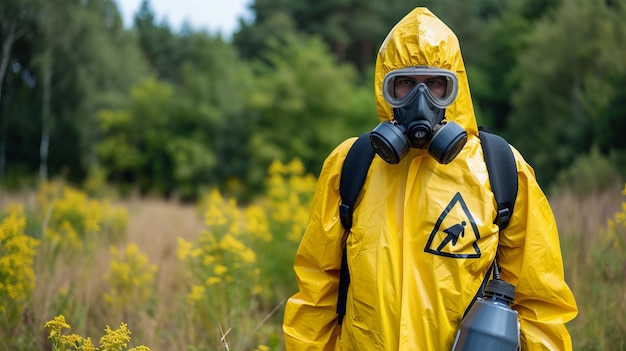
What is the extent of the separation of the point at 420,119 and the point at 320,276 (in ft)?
2.18

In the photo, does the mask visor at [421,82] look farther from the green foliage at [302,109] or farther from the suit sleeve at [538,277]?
the green foliage at [302,109]

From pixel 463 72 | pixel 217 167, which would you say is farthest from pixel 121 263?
pixel 217 167

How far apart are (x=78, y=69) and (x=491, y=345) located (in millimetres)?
15749

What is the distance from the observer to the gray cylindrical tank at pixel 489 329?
1370 mm

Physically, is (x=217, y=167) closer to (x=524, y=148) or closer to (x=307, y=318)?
(x=524, y=148)

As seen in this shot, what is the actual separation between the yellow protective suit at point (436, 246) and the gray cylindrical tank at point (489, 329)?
7 centimetres

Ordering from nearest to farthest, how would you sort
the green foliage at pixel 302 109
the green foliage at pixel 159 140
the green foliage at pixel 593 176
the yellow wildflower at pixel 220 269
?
1. the yellow wildflower at pixel 220 269
2. the green foliage at pixel 593 176
3. the green foliage at pixel 159 140
4. the green foliage at pixel 302 109

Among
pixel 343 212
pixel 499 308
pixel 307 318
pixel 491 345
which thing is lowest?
pixel 307 318

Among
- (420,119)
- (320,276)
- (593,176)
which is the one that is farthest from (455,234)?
(593,176)

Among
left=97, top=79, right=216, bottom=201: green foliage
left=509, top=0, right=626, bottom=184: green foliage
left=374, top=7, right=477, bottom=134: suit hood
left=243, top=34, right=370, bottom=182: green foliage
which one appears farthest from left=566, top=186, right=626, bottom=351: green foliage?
left=97, top=79, right=216, bottom=201: green foliage

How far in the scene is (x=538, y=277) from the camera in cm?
150

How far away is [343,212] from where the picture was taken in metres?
1.65

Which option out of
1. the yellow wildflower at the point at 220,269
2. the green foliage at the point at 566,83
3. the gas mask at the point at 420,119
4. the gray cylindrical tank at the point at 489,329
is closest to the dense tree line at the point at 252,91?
the green foliage at the point at 566,83

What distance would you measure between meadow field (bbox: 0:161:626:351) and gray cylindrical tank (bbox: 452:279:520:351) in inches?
39.7
